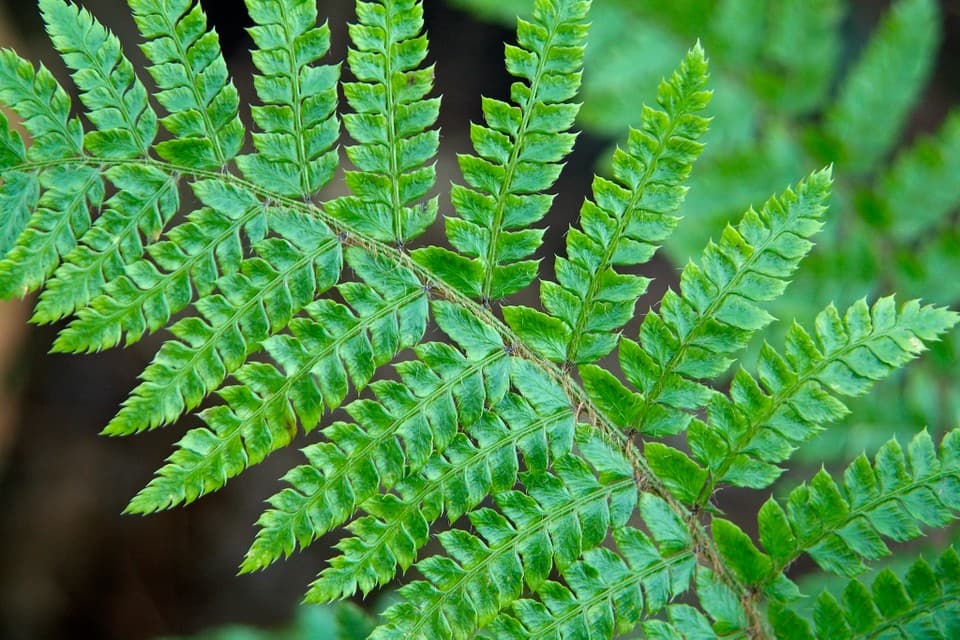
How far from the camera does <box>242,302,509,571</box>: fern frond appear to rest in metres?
1.35

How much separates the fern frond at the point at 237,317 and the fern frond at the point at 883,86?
186 cm

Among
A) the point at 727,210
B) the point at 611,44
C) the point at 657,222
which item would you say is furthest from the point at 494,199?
the point at 611,44

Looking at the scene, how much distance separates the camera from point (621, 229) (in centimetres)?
140

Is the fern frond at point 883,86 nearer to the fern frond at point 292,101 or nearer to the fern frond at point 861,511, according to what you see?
the fern frond at point 861,511

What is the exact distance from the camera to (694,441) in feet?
4.75

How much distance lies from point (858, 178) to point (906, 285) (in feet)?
1.35

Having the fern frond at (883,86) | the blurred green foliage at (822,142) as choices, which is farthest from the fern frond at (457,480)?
the fern frond at (883,86)

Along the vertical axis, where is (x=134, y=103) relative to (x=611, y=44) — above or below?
below

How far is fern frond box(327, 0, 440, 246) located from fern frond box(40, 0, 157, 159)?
0.35 meters

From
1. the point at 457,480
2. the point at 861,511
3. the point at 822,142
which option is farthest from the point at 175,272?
the point at 822,142

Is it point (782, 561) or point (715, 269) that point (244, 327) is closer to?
point (715, 269)

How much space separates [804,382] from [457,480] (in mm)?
612

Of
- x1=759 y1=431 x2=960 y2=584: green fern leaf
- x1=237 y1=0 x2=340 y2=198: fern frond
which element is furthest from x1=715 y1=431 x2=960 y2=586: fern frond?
x1=237 y1=0 x2=340 y2=198: fern frond

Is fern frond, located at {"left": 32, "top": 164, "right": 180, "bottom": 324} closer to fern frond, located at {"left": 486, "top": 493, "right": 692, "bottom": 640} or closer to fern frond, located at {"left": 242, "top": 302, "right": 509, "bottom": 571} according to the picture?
fern frond, located at {"left": 242, "top": 302, "right": 509, "bottom": 571}
